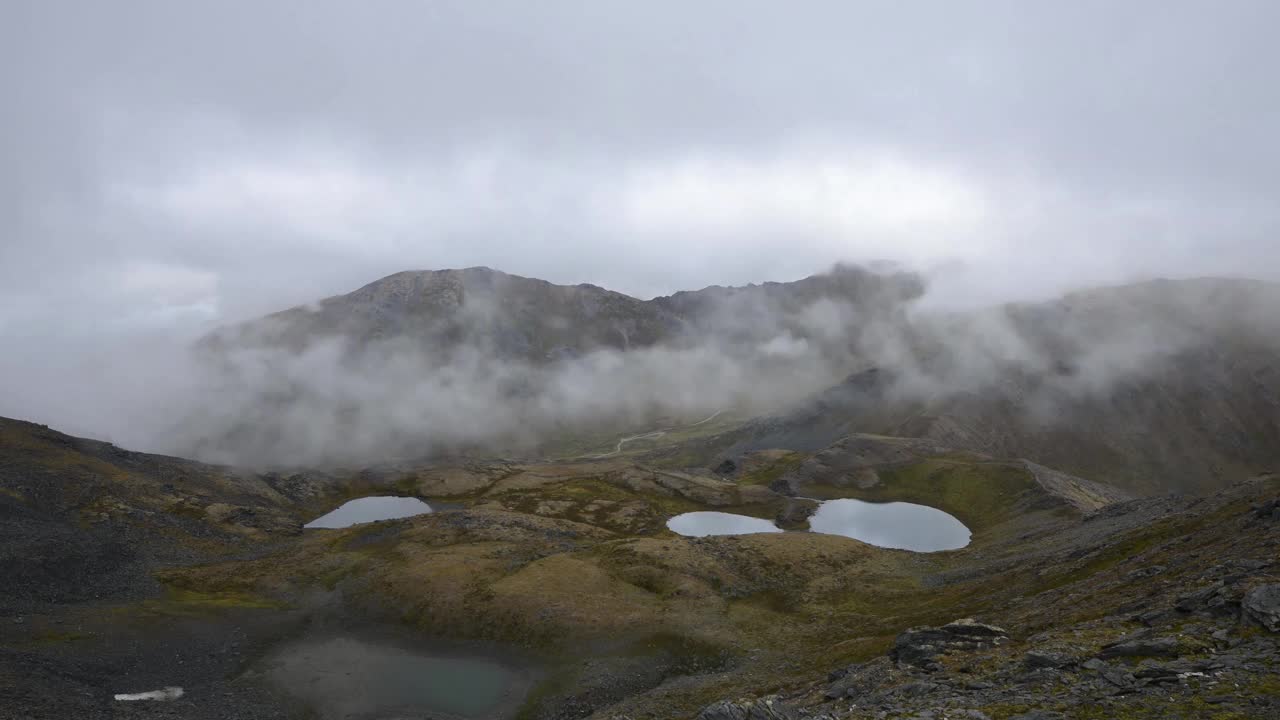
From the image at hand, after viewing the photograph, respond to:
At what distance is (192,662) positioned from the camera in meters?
62.7

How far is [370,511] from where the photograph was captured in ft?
507

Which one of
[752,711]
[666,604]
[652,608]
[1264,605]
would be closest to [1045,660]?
[1264,605]

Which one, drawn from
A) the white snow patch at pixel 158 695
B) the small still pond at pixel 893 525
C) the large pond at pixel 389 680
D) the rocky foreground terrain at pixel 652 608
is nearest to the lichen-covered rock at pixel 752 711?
the rocky foreground terrain at pixel 652 608

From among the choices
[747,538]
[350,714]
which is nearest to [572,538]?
[747,538]

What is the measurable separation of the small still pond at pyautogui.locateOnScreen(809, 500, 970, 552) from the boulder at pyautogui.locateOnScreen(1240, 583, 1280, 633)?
86.2 metres

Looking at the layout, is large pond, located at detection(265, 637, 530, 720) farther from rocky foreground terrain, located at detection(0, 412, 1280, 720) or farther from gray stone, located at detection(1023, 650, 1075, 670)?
gray stone, located at detection(1023, 650, 1075, 670)

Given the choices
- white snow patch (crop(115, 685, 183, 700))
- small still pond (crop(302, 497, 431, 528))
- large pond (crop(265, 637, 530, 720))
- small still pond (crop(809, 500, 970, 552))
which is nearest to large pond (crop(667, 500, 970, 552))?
small still pond (crop(809, 500, 970, 552))

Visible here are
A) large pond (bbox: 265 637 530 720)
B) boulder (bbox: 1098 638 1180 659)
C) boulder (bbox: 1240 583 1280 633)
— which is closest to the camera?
boulder (bbox: 1240 583 1280 633)

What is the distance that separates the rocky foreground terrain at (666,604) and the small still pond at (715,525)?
583 centimetres

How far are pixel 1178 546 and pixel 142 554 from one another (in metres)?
134

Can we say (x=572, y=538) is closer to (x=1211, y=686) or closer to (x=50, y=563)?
(x=50, y=563)

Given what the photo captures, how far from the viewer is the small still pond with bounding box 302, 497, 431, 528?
5753 inches

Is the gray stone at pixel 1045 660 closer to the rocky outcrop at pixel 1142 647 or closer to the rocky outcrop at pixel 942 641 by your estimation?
the rocky outcrop at pixel 1142 647

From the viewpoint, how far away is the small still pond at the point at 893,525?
4380 inches
